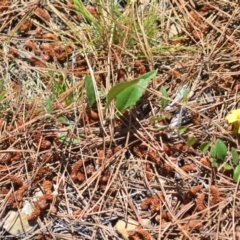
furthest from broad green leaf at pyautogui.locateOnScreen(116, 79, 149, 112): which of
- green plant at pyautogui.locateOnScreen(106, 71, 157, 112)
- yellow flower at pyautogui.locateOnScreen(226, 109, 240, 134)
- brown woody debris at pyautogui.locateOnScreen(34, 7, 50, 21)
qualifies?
brown woody debris at pyautogui.locateOnScreen(34, 7, 50, 21)

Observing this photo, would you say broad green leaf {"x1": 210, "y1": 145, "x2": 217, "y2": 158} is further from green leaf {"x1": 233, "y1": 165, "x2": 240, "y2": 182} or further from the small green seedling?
the small green seedling

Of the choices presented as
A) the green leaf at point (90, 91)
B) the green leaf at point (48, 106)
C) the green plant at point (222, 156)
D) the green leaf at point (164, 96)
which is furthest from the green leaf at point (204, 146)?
the green leaf at point (48, 106)

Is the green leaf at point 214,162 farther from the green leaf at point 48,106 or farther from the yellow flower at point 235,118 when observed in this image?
the green leaf at point 48,106

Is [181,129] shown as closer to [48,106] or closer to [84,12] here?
[48,106]

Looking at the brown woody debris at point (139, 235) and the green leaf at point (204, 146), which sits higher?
the green leaf at point (204, 146)

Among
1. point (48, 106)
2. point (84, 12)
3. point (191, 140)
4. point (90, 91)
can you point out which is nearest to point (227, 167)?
point (191, 140)
